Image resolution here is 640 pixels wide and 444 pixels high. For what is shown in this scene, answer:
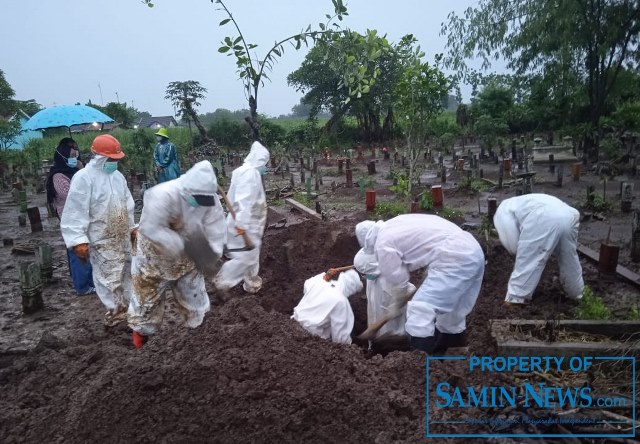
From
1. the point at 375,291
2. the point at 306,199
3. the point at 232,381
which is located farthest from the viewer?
the point at 306,199

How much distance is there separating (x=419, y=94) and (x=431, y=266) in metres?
5.27

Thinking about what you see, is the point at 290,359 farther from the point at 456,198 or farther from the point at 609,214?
the point at 456,198

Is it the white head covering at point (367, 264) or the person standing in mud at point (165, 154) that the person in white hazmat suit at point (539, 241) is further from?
the person standing in mud at point (165, 154)

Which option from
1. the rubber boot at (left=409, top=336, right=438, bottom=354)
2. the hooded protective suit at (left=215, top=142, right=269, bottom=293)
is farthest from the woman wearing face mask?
the rubber boot at (left=409, top=336, right=438, bottom=354)

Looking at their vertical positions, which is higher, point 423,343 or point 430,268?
point 430,268

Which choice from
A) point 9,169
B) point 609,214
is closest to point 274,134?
point 9,169

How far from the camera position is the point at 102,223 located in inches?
183

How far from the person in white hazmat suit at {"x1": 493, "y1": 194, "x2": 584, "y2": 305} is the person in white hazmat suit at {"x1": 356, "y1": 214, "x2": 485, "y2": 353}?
2.31 feet

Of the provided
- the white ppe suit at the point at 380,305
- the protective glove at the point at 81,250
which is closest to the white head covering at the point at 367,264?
the white ppe suit at the point at 380,305

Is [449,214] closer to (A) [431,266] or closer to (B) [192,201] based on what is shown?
(A) [431,266]

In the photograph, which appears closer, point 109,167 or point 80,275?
point 109,167

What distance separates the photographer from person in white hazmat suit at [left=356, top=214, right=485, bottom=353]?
3650 millimetres

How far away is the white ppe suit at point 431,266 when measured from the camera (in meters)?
3.65

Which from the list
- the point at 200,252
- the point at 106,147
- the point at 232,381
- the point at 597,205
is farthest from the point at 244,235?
the point at 597,205
